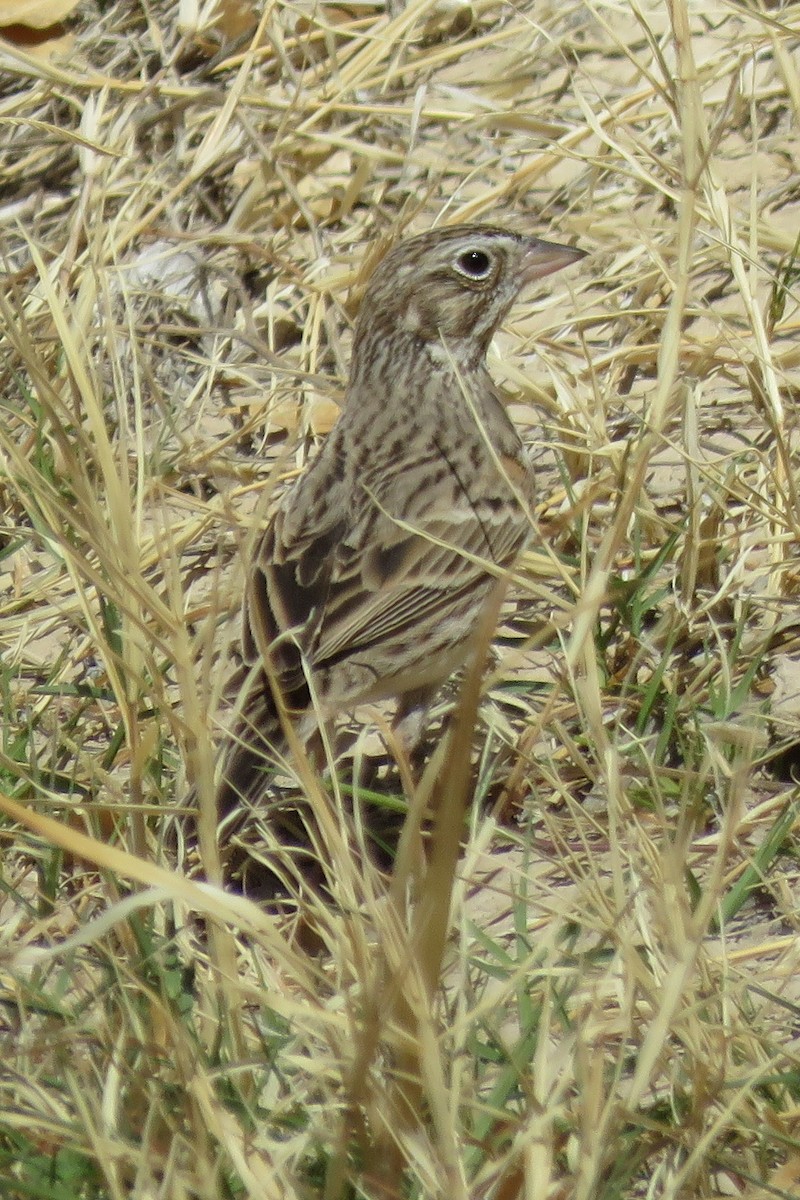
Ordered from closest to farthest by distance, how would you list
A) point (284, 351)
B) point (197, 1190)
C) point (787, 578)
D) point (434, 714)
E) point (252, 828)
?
point (197, 1190) → point (252, 828) → point (787, 578) → point (434, 714) → point (284, 351)

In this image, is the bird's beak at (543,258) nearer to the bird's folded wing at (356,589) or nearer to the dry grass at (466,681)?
the dry grass at (466,681)

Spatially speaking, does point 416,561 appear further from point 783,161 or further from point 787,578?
point 783,161

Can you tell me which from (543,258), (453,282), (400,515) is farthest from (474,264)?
(400,515)

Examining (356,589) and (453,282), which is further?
(453,282)

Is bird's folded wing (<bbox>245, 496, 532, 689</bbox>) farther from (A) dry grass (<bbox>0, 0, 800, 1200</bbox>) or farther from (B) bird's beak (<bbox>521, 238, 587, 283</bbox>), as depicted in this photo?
(B) bird's beak (<bbox>521, 238, 587, 283</bbox>)

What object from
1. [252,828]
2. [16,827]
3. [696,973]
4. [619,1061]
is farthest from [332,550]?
[619,1061]

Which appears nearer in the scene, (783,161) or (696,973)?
(696,973)

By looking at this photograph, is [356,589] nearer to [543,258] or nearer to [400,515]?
[400,515]

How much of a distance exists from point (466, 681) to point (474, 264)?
279 centimetres

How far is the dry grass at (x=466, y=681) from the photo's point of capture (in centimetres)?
264

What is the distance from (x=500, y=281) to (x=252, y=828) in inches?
70.1

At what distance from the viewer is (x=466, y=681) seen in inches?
95.0

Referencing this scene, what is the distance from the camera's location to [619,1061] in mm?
2691

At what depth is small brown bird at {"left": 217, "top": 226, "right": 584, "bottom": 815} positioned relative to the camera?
4113 mm
